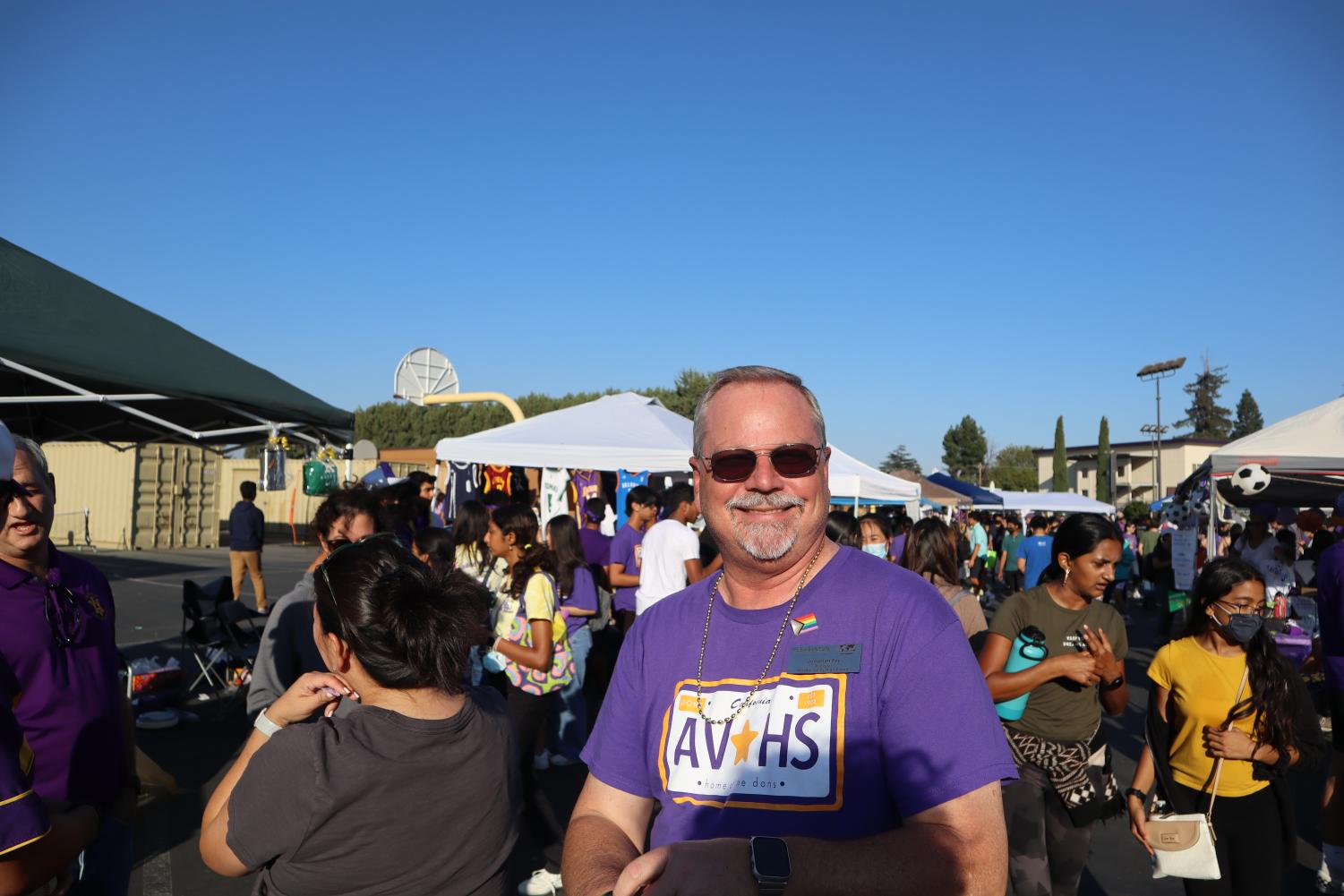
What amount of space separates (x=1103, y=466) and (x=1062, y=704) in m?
70.2

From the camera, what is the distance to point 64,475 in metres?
27.4

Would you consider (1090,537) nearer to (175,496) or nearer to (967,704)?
(967,704)

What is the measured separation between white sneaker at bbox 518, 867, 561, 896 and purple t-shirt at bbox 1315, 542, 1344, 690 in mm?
4181

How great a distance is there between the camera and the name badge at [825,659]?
1.63 m

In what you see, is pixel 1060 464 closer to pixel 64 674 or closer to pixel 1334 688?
pixel 1334 688

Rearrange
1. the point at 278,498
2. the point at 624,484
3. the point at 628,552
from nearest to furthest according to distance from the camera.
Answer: the point at 628,552 → the point at 624,484 → the point at 278,498

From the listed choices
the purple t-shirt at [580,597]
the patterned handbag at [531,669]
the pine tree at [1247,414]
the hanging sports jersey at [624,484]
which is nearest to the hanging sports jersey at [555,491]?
the hanging sports jersey at [624,484]

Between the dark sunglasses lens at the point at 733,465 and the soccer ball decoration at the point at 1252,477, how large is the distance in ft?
28.1

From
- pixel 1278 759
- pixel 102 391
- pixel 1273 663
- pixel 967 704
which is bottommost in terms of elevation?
pixel 1278 759

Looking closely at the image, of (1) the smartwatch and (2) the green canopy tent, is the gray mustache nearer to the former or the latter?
(1) the smartwatch

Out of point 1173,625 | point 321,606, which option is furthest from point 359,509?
point 1173,625

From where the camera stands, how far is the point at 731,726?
5.55 ft

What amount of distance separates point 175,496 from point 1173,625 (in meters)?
25.9

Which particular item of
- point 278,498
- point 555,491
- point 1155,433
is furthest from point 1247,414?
point 555,491
